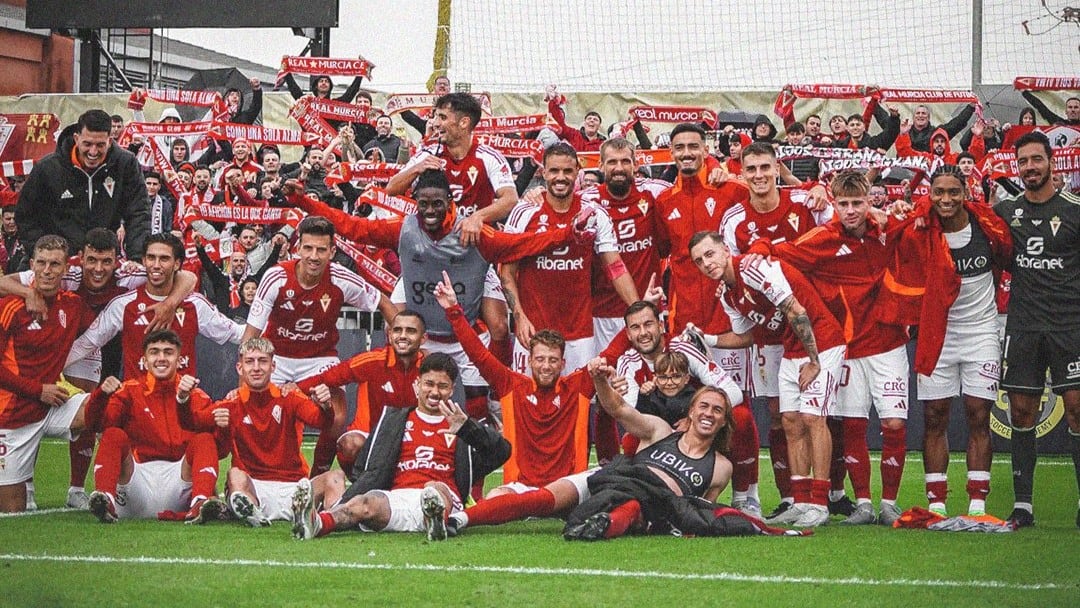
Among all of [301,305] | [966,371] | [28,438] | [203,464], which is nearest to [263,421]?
[203,464]

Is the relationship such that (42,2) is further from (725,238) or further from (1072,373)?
(1072,373)

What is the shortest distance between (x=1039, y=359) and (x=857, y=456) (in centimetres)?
135

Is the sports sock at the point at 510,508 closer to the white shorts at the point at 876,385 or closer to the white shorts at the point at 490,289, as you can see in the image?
the white shorts at the point at 490,289

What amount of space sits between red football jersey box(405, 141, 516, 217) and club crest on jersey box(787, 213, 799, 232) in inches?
80.8

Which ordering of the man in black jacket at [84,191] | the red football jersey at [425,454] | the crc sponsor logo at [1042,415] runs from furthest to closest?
the crc sponsor logo at [1042,415]
the man in black jacket at [84,191]
the red football jersey at [425,454]

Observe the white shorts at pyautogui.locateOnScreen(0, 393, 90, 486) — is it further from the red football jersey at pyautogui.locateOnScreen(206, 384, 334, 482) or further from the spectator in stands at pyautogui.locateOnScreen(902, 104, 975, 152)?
the spectator in stands at pyautogui.locateOnScreen(902, 104, 975, 152)

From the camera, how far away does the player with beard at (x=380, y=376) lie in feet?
29.9

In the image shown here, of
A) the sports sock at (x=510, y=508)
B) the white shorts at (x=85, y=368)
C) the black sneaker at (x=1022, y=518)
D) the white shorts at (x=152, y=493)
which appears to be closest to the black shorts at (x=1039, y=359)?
the black sneaker at (x=1022, y=518)

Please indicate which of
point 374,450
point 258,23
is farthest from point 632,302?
point 258,23

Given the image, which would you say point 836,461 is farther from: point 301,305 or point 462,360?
point 301,305

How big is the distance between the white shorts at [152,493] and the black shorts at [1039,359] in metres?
5.51

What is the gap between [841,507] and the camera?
9633mm

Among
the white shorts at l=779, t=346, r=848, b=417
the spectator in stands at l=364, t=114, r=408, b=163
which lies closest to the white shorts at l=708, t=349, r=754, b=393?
the white shorts at l=779, t=346, r=848, b=417

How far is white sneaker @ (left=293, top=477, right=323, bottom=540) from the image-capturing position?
7.49m
